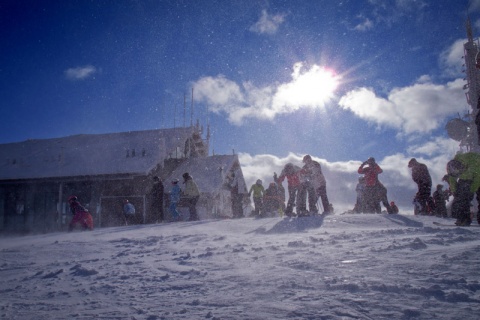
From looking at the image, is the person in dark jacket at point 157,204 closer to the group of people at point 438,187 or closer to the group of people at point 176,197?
the group of people at point 176,197

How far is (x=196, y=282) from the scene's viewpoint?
292cm

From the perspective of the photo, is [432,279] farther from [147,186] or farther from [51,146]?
[51,146]

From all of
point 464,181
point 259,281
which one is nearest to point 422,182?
point 464,181

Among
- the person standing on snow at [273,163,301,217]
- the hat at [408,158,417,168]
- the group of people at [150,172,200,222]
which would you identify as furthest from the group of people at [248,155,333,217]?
the group of people at [150,172,200,222]

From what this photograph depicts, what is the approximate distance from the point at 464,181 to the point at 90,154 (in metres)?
20.1

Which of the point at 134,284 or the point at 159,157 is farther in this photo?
the point at 159,157

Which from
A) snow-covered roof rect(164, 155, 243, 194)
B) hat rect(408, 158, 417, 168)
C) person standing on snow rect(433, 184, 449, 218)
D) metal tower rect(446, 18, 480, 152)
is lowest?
→ person standing on snow rect(433, 184, 449, 218)

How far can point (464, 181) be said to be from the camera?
588 cm

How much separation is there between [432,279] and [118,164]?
18.1m

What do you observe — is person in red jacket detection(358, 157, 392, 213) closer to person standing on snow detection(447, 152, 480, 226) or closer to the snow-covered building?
person standing on snow detection(447, 152, 480, 226)

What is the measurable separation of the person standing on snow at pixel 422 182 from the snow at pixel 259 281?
422 cm

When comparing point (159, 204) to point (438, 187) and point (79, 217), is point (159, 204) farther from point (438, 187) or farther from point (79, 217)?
point (438, 187)

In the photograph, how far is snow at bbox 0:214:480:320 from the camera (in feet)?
7.06

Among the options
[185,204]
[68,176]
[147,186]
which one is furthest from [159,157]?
[68,176]
